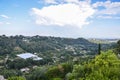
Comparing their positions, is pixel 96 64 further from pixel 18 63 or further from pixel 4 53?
pixel 4 53

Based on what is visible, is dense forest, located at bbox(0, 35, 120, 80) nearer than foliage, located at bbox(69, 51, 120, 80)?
No

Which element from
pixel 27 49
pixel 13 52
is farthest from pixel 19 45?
pixel 13 52

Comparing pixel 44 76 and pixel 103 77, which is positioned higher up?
pixel 103 77

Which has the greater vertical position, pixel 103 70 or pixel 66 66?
pixel 103 70

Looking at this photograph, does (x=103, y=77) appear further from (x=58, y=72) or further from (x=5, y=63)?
(x=5, y=63)

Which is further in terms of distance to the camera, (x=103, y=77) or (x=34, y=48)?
(x=34, y=48)

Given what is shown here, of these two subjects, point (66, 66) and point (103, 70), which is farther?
point (66, 66)

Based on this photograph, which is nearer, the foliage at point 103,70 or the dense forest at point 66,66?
the foliage at point 103,70

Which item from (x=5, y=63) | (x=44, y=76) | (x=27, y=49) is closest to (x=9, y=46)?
(x=27, y=49)

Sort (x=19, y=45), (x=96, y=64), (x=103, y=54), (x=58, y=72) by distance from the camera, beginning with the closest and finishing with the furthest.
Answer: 1. (x=96, y=64)
2. (x=103, y=54)
3. (x=58, y=72)
4. (x=19, y=45)

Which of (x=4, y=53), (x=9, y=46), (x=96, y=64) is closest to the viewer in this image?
(x=96, y=64)
